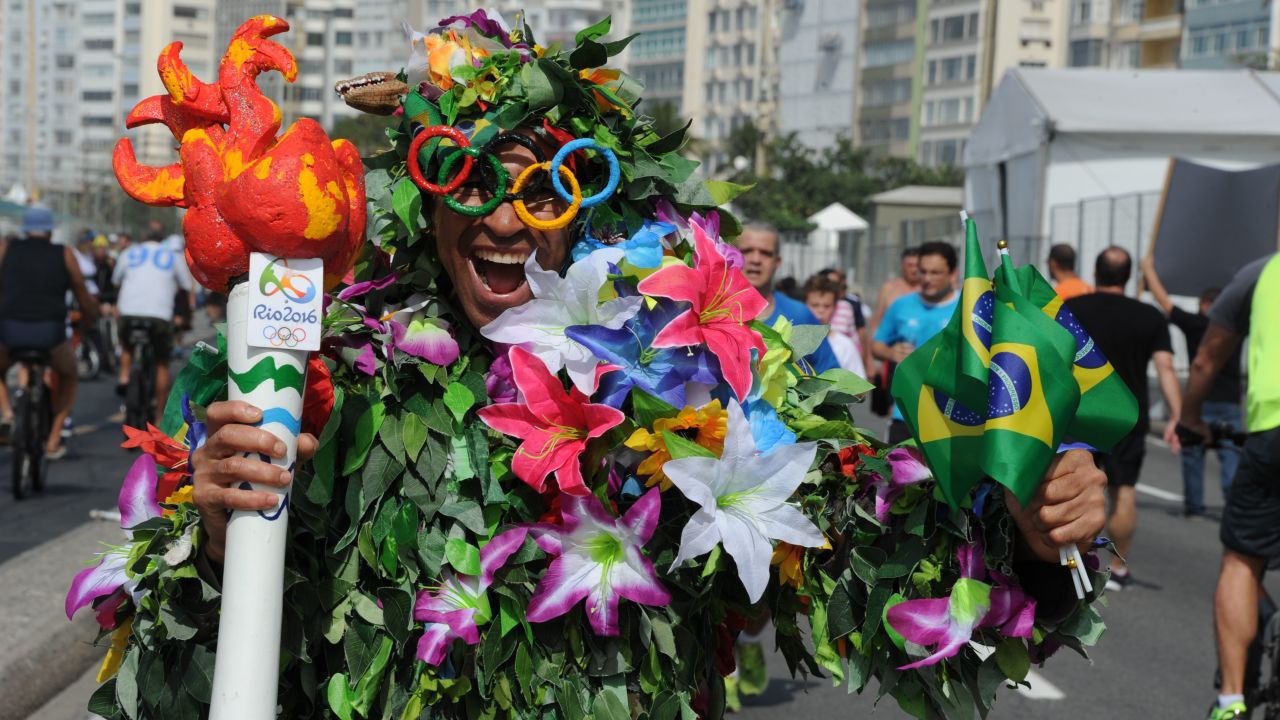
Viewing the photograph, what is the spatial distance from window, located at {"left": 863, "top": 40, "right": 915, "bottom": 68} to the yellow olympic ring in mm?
85819

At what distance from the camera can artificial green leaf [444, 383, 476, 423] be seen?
8.61 feet

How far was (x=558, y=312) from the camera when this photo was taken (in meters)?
2.65

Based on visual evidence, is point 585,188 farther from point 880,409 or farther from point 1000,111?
point 1000,111

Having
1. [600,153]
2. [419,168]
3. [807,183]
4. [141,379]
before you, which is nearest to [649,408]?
[600,153]

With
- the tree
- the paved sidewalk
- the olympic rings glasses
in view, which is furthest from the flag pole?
the tree

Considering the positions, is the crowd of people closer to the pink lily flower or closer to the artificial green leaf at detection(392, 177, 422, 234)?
the artificial green leaf at detection(392, 177, 422, 234)

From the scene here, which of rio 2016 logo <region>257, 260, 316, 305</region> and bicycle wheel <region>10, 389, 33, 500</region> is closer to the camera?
rio 2016 logo <region>257, 260, 316, 305</region>

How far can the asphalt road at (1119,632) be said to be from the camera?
236 inches

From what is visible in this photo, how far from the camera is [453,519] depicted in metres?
2.59

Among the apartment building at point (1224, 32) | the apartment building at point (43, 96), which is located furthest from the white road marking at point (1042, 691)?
the apartment building at point (43, 96)

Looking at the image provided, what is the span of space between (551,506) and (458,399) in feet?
0.82

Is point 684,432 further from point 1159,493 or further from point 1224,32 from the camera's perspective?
point 1224,32

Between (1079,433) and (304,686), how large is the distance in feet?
4.41

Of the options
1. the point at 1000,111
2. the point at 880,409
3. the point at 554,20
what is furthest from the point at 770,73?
the point at 880,409
